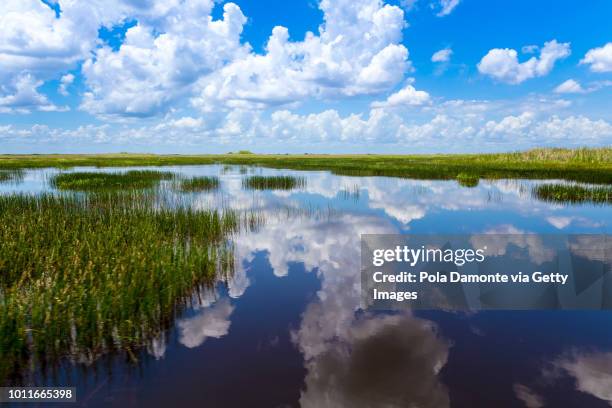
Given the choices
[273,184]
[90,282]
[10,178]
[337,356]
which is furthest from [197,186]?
[337,356]

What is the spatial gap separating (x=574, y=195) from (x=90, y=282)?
3080cm

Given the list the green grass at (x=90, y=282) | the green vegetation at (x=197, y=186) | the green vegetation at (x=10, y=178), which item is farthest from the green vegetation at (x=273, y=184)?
the green vegetation at (x=10, y=178)

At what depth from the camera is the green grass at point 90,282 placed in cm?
648

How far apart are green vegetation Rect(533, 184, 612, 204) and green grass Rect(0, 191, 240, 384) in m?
24.5

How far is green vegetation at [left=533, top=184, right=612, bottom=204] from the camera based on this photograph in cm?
2522

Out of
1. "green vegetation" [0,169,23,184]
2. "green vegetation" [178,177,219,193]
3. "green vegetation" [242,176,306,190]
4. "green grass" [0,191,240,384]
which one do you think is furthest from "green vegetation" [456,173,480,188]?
"green vegetation" [0,169,23,184]

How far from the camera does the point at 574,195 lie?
26.4m

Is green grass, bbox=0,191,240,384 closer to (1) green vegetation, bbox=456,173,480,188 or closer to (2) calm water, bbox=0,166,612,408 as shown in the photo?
(2) calm water, bbox=0,166,612,408

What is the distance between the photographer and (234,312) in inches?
342

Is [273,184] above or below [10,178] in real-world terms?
below

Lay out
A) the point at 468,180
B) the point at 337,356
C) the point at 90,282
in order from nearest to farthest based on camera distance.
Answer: the point at 337,356, the point at 90,282, the point at 468,180

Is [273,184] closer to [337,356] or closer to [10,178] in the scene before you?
[337,356]

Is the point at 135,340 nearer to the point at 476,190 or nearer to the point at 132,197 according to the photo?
the point at 132,197

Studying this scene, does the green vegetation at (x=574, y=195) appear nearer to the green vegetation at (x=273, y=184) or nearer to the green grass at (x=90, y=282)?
the green vegetation at (x=273, y=184)
